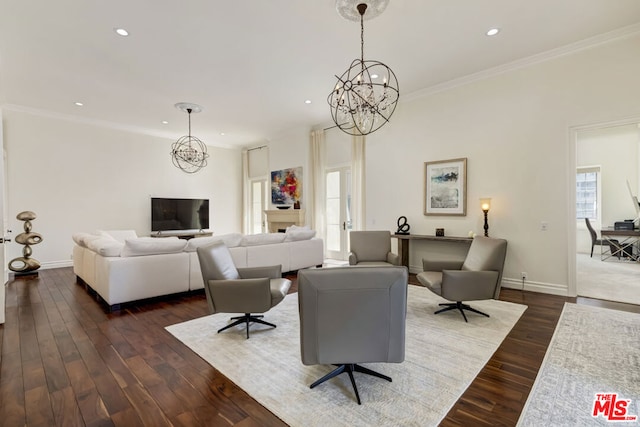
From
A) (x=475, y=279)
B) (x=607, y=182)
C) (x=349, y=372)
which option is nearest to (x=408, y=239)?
(x=475, y=279)

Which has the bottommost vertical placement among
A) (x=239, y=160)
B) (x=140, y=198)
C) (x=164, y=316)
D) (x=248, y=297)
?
(x=164, y=316)

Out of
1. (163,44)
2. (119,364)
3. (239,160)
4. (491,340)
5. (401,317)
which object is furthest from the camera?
(239,160)

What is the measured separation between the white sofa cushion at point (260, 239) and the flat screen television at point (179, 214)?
14.6ft

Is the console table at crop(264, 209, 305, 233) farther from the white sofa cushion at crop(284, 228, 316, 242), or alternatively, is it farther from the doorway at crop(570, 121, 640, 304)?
the doorway at crop(570, 121, 640, 304)

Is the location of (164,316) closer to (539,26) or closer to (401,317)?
(401,317)

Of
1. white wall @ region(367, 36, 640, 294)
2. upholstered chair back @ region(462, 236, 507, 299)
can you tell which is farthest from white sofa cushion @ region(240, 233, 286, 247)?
upholstered chair back @ region(462, 236, 507, 299)

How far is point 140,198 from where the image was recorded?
8242mm

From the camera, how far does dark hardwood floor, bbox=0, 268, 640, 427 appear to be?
1903 millimetres

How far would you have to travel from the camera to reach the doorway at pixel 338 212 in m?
7.50

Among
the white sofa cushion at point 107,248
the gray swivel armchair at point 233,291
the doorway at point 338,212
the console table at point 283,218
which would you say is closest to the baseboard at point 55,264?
the white sofa cushion at point 107,248

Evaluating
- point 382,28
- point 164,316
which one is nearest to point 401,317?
point 164,316

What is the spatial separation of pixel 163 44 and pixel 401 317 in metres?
4.47

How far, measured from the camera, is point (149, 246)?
4223 mm

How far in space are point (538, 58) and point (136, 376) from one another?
629cm
